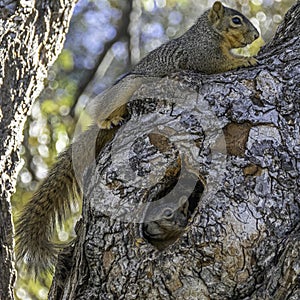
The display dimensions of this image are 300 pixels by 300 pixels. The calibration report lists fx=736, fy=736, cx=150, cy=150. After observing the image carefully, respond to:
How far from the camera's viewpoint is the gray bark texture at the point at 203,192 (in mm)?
1905

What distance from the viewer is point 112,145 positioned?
2.21 m

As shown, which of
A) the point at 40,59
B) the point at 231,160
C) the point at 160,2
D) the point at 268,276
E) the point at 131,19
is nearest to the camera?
the point at 268,276

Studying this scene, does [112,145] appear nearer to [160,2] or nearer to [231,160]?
[231,160]

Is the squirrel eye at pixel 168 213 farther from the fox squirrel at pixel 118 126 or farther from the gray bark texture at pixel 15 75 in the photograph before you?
the gray bark texture at pixel 15 75

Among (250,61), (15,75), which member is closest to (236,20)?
(250,61)

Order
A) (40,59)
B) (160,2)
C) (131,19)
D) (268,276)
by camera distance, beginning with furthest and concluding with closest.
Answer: (160,2)
(131,19)
(40,59)
(268,276)

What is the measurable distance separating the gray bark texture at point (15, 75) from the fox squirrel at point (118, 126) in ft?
0.57

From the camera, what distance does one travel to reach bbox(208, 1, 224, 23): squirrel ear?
299cm

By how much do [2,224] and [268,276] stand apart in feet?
2.75

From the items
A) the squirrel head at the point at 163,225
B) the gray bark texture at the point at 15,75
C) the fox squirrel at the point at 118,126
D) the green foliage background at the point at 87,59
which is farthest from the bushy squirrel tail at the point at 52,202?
the green foliage background at the point at 87,59

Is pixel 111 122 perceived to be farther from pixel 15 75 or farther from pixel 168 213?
pixel 168 213

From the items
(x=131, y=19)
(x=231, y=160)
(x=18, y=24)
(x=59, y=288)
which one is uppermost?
(x=18, y=24)

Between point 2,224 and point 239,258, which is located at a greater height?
point 2,224

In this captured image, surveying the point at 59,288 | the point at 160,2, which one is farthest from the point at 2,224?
the point at 160,2
